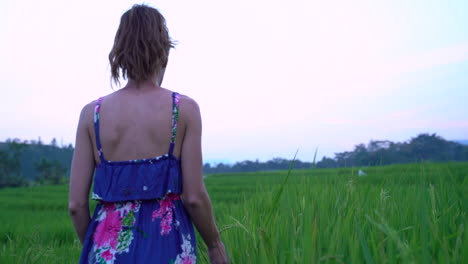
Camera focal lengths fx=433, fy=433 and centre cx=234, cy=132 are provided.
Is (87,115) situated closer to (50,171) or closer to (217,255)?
(217,255)

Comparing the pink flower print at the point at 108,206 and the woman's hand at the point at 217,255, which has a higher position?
the pink flower print at the point at 108,206

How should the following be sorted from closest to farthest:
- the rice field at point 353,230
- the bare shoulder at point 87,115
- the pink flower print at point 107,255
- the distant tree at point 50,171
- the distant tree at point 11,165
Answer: the rice field at point 353,230, the pink flower print at point 107,255, the bare shoulder at point 87,115, the distant tree at point 11,165, the distant tree at point 50,171

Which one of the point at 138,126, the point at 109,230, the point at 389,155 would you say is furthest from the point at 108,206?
the point at 389,155

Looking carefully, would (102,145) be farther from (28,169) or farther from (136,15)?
(28,169)

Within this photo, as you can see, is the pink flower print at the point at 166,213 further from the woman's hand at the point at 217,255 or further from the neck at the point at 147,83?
the neck at the point at 147,83

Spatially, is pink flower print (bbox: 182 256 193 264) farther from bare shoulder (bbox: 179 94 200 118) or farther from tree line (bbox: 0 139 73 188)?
tree line (bbox: 0 139 73 188)

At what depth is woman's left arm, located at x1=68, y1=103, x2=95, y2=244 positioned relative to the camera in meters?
1.42

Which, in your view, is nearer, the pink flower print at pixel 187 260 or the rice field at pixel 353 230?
the rice field at pixel 353 230

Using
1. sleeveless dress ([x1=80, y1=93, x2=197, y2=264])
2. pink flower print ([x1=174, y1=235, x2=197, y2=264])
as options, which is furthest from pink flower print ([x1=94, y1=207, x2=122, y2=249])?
pink flower print ([x1=174, y1=235, x2=197, y2=264])

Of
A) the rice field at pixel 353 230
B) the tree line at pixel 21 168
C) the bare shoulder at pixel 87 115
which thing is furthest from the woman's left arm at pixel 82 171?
the tree line at pixel 21 168

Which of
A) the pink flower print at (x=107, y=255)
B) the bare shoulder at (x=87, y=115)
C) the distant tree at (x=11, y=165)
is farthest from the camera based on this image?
the distant tree at (x=11, y=165)

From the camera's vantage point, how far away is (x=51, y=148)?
130 ft

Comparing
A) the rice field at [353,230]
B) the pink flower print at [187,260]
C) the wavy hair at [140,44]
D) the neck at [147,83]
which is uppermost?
the wavy hair at [140,44]

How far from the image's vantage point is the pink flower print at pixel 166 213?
136cm
